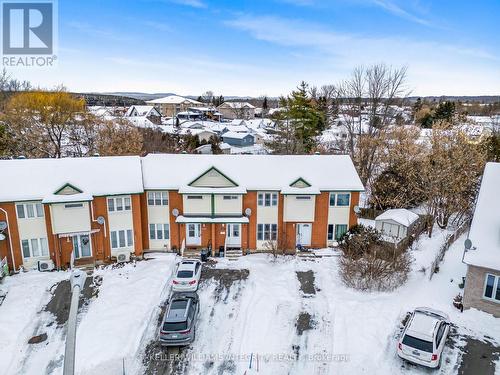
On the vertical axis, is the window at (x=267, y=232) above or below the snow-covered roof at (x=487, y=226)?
below

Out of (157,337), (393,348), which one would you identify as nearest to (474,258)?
(393,348)

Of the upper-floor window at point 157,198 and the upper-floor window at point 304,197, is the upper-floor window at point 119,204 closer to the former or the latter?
the upper-floor window at point 157,198

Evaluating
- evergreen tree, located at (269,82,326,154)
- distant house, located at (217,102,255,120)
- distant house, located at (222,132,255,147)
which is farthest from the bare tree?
distant house, located at (217,102,255,120)

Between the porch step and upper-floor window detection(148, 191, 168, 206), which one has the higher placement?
upper-floor window detection(148, 191, 168, 206)

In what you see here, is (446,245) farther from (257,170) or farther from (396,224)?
(257,170)

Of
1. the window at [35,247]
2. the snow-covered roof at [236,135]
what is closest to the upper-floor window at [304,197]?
the window at [35,247]

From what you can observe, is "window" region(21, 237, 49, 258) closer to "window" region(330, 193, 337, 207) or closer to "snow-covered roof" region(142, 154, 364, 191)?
"snow-covered roof" region(142, 154, 364, 191)
